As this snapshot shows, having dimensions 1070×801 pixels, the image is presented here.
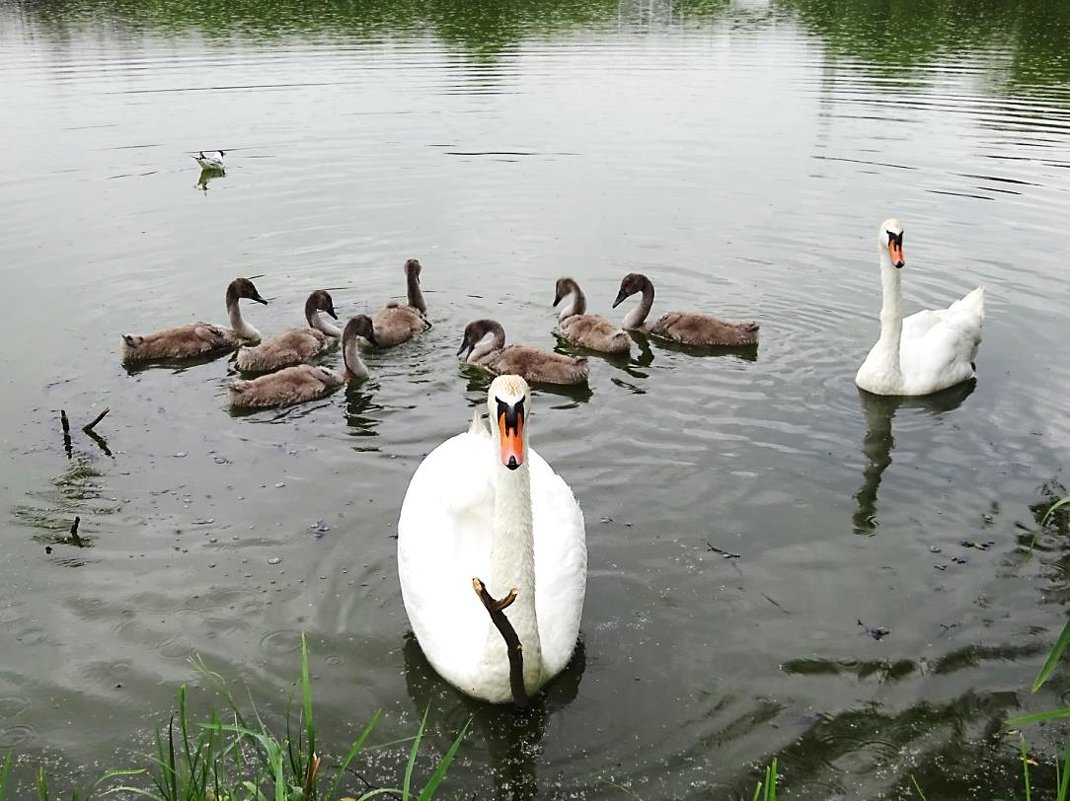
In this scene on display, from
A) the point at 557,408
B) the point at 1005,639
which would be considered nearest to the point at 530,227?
the point at 557,408

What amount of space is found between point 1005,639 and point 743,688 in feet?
5.00

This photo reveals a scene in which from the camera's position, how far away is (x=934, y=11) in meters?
36.3

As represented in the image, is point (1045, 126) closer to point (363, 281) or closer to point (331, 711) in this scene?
point (363, 281)

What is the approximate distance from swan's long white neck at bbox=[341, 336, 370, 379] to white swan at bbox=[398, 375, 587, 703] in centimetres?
330

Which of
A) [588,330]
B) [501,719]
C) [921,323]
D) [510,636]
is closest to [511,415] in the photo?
[510,636]

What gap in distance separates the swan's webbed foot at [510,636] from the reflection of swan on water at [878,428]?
2920mm

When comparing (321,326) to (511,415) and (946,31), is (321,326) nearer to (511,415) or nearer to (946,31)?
(511,415)

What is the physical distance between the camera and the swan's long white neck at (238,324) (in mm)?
10078

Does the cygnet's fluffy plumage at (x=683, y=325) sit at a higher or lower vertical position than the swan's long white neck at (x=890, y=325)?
lower

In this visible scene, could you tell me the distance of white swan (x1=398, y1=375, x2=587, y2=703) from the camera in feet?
16.4

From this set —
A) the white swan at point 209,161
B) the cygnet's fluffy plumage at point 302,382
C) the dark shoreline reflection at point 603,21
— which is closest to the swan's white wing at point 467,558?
the cygnet's fluffy plumage at point 302,382

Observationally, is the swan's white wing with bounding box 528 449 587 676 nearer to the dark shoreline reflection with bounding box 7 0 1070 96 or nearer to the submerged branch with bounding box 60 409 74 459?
the submerged branch with bounding box 60 409 74 459

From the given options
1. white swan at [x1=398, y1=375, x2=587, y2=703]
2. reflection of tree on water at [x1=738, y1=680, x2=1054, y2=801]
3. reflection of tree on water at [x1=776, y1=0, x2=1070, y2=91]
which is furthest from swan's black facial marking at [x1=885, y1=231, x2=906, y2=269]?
reflection of tree on water at [x1=776, y1=0, x2=1070, y2=91]

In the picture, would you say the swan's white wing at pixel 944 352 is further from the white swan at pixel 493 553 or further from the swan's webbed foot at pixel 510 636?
the swan's webbed foot at pixel 510 636
